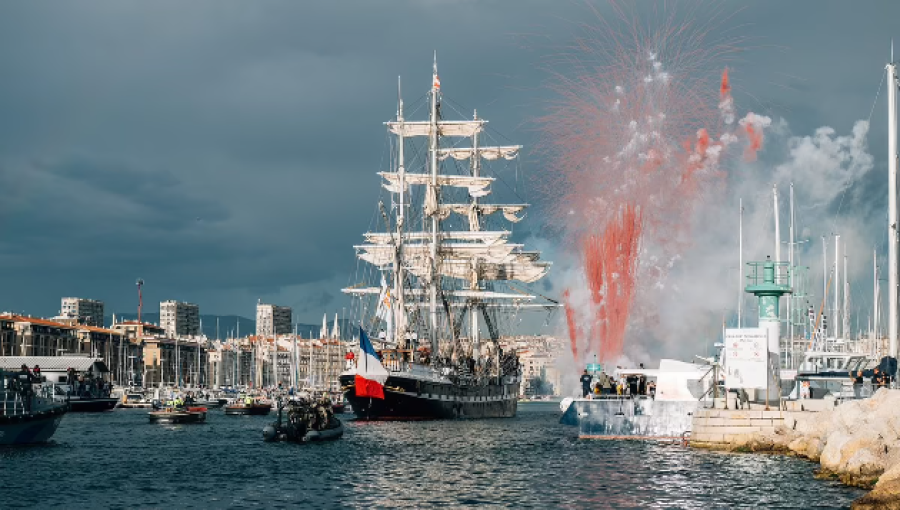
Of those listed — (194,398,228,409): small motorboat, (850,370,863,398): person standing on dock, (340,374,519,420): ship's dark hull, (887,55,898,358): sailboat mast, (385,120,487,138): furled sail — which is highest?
(385,120,487,138): furled sail

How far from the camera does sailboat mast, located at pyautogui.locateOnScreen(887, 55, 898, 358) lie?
4716 cm

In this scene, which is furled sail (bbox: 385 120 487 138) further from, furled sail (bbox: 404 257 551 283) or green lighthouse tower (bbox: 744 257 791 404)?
green lighthouse tower (bbox: 744 257 791 404)

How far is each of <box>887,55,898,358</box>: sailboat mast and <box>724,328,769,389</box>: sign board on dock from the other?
19.0ft

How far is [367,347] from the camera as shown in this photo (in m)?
91.1

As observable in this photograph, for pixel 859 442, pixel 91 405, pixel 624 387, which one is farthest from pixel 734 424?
pixel 91 405

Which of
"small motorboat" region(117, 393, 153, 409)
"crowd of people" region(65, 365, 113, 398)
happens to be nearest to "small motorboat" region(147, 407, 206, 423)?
"crowd of people" region(65, 365, 113, 398)

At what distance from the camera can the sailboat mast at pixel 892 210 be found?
1857 inches

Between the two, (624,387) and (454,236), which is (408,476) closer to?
(624,387)

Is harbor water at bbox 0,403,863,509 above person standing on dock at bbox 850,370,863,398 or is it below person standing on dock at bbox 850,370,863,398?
below

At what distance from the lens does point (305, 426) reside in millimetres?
67500

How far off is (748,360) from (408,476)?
1749cm

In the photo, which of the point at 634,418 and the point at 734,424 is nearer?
the point at 734,424

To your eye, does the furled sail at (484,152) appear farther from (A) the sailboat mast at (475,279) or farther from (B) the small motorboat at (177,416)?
(B) the small motorboat at (177,416)

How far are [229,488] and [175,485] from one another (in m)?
2.85
